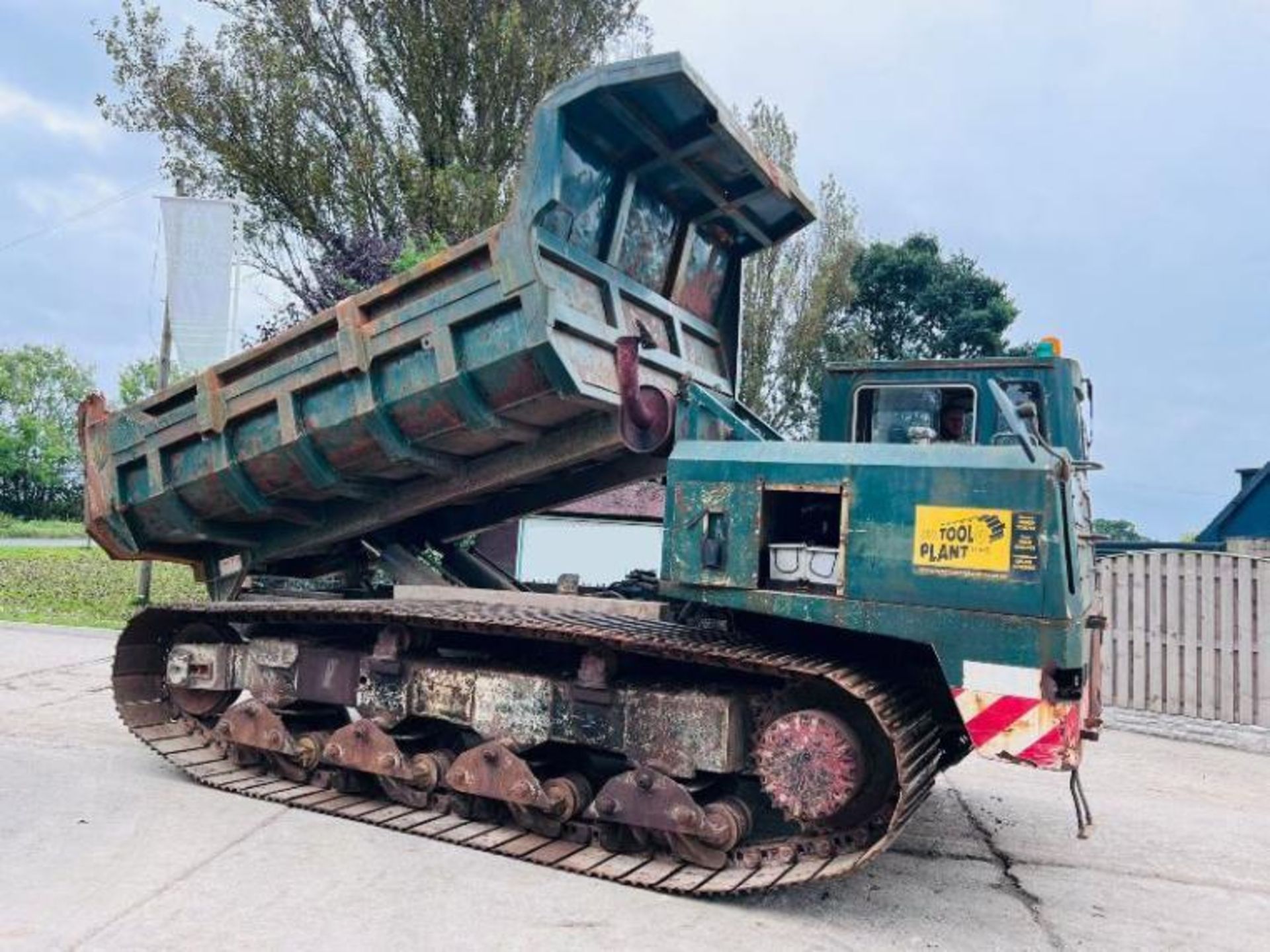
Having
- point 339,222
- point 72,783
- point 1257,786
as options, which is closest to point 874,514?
point 72,783

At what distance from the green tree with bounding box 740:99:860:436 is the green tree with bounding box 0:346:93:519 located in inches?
1429

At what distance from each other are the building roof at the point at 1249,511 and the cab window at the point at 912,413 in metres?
18.1

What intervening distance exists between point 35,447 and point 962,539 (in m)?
57.8

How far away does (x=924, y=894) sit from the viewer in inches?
164

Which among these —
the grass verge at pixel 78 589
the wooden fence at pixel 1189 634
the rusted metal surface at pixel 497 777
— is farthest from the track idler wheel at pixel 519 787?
the grass verge at pixel 78 589

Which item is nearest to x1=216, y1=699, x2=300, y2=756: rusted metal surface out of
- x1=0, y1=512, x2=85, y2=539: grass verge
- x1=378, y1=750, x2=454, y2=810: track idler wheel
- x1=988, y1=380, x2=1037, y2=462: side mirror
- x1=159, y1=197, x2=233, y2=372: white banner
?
x1=378, y1=750, x2=454, y2=810: track idler wheel

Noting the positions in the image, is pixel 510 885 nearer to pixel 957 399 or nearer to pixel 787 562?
pixel 787 562

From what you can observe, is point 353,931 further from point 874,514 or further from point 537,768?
point 874,514

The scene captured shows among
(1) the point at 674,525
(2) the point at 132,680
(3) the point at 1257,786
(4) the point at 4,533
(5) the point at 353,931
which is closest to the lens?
(5) the point at 353,931

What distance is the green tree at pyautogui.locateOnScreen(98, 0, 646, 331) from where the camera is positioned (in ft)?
54.6

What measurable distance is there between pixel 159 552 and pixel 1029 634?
518cm

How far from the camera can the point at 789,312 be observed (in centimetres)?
2441

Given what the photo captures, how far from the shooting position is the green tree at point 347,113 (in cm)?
1666

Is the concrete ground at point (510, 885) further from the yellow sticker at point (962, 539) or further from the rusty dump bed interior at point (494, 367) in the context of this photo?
the rusty dump bed interior at point (494, 367)
